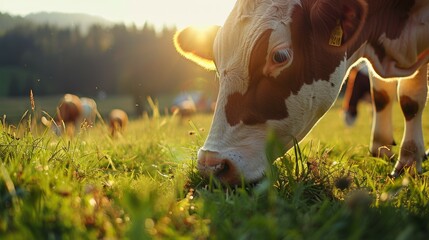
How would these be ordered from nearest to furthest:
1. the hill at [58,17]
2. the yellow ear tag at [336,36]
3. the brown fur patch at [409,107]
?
the yellow ear tag at [336,36], the brown fur patch at [409,107], the hill at [58,17]

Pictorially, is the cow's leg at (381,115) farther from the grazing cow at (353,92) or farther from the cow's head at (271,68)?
the grazing cow at (353,92)

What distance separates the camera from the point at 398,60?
4.45 metres

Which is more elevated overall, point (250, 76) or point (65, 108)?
point (250, 76)

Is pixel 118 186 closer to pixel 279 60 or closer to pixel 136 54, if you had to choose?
pixel 279 60

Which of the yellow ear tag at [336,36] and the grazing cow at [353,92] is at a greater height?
the yellow ear tag at [336,36]

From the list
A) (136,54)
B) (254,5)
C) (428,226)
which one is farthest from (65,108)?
(136,54)

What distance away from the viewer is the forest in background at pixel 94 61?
7856 cm

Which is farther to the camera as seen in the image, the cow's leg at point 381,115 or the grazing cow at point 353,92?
the grazing cow at point 353,92

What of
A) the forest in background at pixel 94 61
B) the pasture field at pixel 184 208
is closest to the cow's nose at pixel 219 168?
the pasture field at pixel 184 208

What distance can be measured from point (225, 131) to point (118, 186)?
853 mm

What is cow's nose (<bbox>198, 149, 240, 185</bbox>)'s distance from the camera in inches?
134

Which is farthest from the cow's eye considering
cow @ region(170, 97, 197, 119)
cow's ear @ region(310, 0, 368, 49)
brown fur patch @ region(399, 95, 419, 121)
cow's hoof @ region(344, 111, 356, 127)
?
cow's hoof @ region(344, 111, 356, 127)

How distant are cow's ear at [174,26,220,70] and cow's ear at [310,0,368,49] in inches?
48.5

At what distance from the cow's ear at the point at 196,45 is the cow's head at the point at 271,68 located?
86 cm
